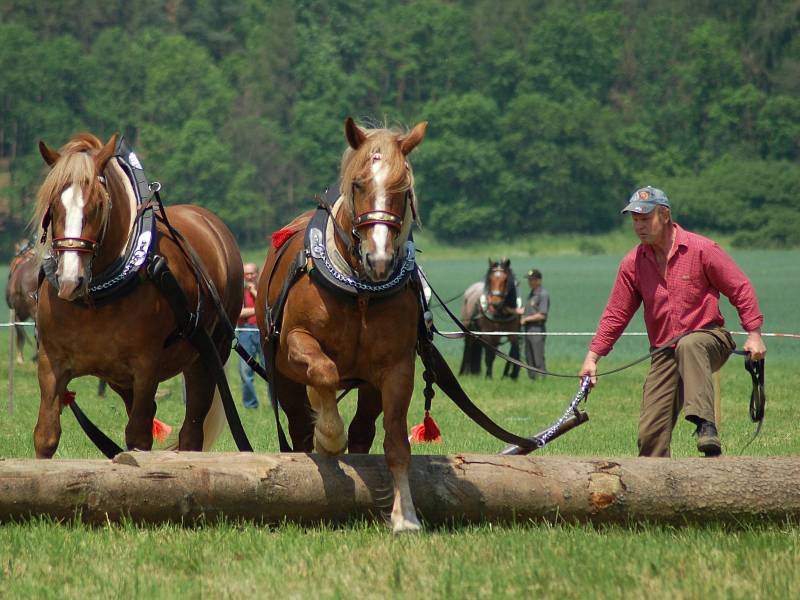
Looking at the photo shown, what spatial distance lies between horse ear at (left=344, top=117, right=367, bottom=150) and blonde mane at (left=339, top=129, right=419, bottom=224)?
3 centimetres

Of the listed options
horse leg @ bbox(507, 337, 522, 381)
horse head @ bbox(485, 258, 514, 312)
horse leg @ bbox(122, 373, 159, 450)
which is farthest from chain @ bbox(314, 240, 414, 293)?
horse head @ bbox(485, 258, 514, 312)

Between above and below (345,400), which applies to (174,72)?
above

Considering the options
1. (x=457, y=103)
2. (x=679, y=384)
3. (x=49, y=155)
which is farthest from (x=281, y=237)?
(x=457, y=103)

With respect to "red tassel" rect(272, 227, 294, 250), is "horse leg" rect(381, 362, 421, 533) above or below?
below

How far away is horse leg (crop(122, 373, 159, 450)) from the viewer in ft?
27.5

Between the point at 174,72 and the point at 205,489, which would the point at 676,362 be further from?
the point at 174,72

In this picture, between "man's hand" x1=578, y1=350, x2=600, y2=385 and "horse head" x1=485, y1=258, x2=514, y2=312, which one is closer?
"man's hand" x1=578, y1=350, x2=600, y2=385

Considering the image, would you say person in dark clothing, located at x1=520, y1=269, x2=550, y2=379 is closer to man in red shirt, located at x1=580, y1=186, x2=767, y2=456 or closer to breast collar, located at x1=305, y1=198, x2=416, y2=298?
man in red shirt, located at x1=580, y1=186, x2=767, y2=456

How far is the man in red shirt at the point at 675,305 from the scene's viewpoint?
8.29 m

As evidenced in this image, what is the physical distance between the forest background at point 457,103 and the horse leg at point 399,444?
283 ft

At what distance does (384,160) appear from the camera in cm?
741

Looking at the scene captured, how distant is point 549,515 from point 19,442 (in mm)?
6538

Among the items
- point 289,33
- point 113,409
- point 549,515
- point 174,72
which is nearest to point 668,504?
point 549,515

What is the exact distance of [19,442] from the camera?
41.7ft
